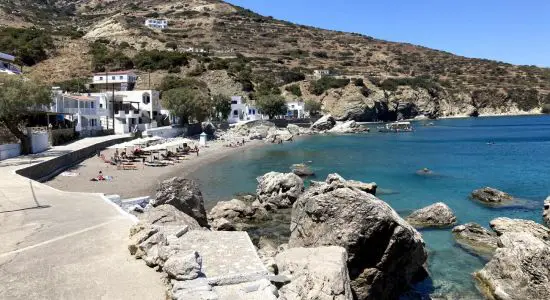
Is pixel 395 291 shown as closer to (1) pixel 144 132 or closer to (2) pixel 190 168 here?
(2) pixel 190 168

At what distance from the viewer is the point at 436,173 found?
Result: 4350 cm

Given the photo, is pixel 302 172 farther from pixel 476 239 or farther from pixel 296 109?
pixel 296 109

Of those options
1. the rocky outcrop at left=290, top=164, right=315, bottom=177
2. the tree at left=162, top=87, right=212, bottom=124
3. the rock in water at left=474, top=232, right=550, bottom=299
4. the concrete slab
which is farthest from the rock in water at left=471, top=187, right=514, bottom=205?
the tree at left=162, top=87, right=212, bottom=124

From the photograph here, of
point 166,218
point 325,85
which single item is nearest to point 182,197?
point 166,218

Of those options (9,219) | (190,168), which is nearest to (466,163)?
(190,168)

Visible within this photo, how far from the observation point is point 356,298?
13.9m

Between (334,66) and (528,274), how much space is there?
467 ft

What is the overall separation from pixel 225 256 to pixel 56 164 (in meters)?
A: 28.0

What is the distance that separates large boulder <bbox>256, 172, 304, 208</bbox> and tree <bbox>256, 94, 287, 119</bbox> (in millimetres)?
68560

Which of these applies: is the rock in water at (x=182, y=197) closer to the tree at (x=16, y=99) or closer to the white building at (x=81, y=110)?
the tree at (x=16, y=99)

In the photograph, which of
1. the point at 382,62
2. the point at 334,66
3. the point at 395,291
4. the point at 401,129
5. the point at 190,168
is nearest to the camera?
the point at 395,291

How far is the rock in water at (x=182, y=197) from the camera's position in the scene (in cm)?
1978

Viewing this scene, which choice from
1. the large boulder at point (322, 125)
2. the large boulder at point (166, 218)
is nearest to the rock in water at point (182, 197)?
the large boulder at point (166, 218)

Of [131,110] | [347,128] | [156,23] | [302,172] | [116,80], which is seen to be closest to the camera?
[302,172]
